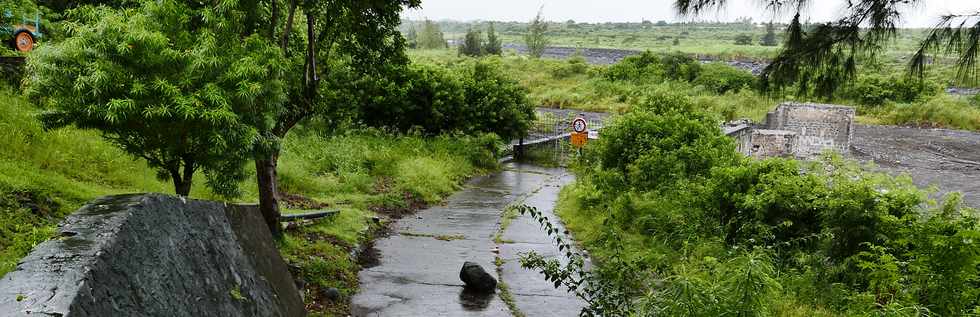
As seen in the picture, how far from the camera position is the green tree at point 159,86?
5.64m

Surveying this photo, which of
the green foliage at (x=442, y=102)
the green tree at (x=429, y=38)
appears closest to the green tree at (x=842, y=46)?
the green foliage at (x=442, y=102)

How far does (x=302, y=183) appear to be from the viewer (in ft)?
44.8

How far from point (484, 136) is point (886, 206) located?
553 inches

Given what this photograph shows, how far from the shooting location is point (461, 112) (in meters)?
21.9

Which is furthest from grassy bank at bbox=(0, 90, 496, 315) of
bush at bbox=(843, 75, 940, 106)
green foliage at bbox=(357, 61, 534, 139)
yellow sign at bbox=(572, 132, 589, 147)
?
bush at bbox=(843, 75, 940, 106)

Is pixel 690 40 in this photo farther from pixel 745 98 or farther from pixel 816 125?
pixel 816 125

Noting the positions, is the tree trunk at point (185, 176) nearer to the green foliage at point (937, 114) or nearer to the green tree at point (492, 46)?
the green foliage at point (937, 114)

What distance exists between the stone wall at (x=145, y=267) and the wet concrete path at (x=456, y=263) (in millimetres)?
3069

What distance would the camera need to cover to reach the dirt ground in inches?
886

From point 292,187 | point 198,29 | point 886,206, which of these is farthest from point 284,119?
point 886,206

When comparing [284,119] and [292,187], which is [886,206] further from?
[292,187]

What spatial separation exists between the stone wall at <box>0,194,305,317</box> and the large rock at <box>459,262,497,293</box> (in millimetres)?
3664

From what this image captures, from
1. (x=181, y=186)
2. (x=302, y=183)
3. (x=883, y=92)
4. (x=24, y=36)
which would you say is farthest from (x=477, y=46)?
(x=181, y=186)

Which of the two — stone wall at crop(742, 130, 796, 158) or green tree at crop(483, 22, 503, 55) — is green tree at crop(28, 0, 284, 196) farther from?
green tree at crop(483, 22, 503, 55)
